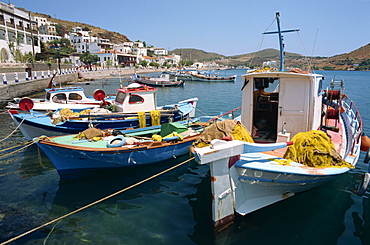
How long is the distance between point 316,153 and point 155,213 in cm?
441

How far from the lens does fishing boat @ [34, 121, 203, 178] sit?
26.3ft

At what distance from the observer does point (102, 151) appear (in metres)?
8.03

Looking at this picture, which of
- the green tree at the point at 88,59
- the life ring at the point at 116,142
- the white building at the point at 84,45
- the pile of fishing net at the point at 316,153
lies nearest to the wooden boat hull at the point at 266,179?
the pile of fishing net at the point at 316,153

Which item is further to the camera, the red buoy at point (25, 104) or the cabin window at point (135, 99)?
the cabin window at point (135, 99)

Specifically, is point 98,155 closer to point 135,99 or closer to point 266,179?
point 266,179

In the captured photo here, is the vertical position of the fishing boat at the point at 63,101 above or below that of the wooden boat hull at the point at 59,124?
above

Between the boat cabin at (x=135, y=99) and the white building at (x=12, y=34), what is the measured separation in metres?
35.7

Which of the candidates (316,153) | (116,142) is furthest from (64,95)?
(316,153)

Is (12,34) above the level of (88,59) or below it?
above

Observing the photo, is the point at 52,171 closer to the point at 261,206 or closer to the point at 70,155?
the point at 70,155

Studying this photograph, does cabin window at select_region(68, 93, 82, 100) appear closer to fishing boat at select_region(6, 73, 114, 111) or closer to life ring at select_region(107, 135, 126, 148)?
fishing boat at select_region(6, 73, 114, 111)

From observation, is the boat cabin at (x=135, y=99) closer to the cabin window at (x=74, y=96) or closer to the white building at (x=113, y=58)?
the cabin window at (x=74, y=96)

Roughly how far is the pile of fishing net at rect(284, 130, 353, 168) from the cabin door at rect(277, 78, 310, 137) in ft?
3.92

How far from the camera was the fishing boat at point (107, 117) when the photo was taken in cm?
1145
